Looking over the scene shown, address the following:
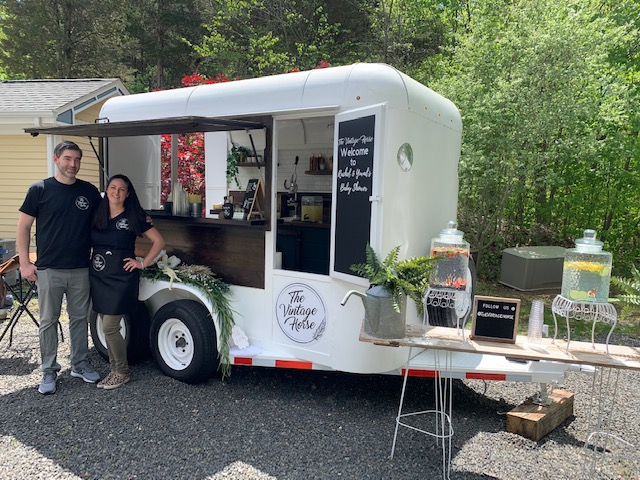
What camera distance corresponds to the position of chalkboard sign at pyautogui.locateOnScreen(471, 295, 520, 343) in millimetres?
2674

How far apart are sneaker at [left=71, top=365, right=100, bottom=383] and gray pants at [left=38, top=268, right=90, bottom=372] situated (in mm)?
179

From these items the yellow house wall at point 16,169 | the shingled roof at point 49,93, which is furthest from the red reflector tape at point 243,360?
the shingled roof at point 49,93

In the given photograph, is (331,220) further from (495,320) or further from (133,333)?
(133,333)

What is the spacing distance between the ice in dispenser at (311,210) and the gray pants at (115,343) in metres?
2.27

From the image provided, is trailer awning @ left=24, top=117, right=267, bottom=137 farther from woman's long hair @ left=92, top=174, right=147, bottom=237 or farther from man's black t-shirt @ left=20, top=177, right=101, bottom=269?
man's black t-shirt @ left=20, top=177, right=101, bottom=269

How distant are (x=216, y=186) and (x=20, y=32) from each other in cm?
1401

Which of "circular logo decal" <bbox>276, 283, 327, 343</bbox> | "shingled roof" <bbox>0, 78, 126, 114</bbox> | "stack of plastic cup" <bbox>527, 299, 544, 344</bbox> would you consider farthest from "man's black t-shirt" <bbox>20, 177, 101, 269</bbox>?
"shingled roof" <bbox>0, 78, 126, 114</bbox>

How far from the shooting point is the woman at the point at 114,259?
3.81 meters

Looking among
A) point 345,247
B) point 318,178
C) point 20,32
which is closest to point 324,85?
point 345,247

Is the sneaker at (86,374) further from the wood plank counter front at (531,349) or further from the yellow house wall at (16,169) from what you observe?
the yellow house wall at (16,169)

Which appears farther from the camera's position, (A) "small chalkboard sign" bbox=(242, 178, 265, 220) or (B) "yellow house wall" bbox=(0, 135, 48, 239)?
(B) "yellow house wall" bbox=(0, 135, 48, 239)

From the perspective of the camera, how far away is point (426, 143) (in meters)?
3.65

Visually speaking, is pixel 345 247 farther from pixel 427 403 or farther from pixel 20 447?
pixel 20 447

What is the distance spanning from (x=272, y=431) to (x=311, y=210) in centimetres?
273
